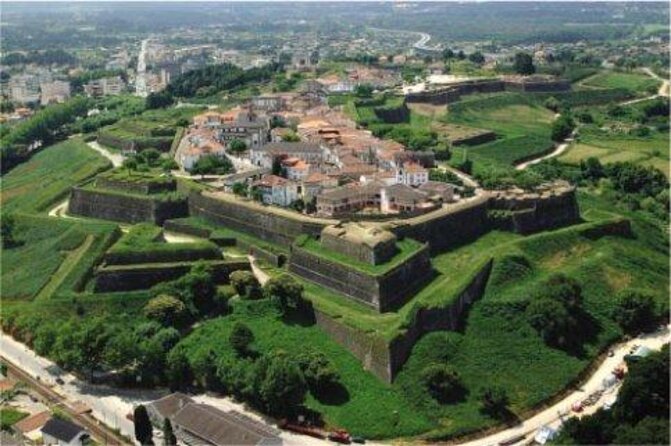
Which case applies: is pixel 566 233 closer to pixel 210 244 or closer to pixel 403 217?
pixel 403 217

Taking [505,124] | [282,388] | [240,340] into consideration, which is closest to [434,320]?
[282,388]

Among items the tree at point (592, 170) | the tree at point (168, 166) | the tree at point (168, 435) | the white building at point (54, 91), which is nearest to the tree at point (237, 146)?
the tree at point (168, 166)

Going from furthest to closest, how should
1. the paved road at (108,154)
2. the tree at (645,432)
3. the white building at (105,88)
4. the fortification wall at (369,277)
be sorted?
the white building at (105,88)
the paved road at (108,154)
the fortification wall at (369,277)
the tree at (645,432)

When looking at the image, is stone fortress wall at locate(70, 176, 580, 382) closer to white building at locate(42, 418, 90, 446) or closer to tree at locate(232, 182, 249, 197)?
tree at locate(232, 182, 249, 197)

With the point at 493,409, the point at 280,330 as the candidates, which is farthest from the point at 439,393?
the point at 280,330

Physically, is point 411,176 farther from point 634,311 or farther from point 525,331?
point 634,311

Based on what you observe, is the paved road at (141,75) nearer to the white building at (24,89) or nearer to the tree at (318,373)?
the white building at (24,89)
